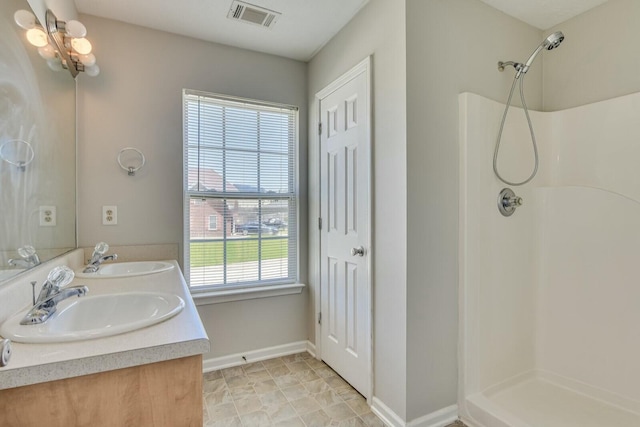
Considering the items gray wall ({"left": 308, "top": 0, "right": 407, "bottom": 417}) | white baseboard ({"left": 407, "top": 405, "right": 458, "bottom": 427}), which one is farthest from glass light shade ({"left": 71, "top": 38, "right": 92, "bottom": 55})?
white baseboard ({"left": 407, "top": 405, "right": 458, "bottom": 427})

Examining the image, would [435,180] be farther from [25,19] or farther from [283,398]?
[25,19]

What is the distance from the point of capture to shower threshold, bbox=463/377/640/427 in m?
1.63

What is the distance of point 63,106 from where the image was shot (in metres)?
1.74

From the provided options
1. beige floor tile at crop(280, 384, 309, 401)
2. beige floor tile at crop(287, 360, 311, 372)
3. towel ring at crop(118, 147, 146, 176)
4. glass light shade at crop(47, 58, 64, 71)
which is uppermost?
glass light shade at crop(47, 58, 64, 71)

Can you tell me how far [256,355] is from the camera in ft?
8.28

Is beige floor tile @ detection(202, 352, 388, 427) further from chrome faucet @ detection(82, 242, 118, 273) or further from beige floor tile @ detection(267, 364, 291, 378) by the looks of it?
chrome faucet @ detection(82, 242, 118, 273)

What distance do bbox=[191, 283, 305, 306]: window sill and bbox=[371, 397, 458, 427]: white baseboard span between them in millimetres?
1082

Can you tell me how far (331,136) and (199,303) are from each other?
1.55 meters

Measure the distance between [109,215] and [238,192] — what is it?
86 centimetres

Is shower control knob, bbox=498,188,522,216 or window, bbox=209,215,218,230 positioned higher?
shower control knob, bbox=498,188,522,216

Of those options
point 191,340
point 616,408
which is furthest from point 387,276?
A: point 616,408

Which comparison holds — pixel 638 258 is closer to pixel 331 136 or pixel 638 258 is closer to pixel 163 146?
pixel 331 136

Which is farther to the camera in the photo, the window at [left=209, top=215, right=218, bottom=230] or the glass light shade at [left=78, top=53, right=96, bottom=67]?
the window at [left=209, top=215, right=218, bottom=230]

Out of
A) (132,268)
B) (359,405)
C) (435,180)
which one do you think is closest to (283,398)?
(359,405)
